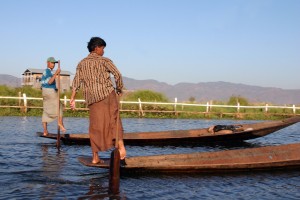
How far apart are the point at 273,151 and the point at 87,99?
3.07m

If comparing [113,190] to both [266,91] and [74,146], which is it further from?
[266,91]

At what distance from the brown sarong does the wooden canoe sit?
0.98ft

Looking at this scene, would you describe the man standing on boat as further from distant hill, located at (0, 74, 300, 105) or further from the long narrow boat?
distant hill, located at (0, 74, 300, 105)

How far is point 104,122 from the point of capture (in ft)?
16.9

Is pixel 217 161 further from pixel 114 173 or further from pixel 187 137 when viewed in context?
pixel 187 137

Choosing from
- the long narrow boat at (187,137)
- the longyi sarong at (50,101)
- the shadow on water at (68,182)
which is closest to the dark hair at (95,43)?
the shadow on water at (68,182)

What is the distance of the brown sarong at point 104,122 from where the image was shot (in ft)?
16.9

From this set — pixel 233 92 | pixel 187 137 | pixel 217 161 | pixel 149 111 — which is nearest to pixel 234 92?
pixel 233 92

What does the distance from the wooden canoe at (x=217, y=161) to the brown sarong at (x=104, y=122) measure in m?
0.30

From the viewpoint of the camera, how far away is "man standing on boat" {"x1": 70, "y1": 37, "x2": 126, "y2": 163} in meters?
5.12

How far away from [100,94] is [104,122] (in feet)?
1.29

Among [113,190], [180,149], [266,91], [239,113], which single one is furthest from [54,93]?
[266,91]

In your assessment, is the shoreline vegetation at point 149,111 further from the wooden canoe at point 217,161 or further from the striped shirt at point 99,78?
the striped shirt at point 99,78

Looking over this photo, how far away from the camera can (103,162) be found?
532 centimetres
